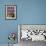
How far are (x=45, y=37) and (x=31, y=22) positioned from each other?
0.71 metres

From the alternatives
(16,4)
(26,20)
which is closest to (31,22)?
(26,20)

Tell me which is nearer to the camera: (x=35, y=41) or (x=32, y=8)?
(x=35, y=41)

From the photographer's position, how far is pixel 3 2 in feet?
15.5

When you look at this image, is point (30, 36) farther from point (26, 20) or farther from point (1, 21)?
point (1, 21)

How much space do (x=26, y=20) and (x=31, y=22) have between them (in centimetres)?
19

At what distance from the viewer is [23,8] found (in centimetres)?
475

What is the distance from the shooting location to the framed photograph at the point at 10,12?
472 cm

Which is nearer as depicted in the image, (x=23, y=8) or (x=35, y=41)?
(x=35, y=41)

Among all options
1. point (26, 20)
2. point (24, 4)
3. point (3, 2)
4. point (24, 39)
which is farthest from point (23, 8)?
point (24, 39)

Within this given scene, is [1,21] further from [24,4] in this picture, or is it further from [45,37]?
[45,37]

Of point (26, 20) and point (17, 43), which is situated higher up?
point (26, 20)

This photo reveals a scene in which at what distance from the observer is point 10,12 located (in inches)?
187

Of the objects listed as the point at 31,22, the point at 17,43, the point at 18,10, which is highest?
the point at 18,10

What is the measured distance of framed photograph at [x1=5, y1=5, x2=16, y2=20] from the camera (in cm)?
472
